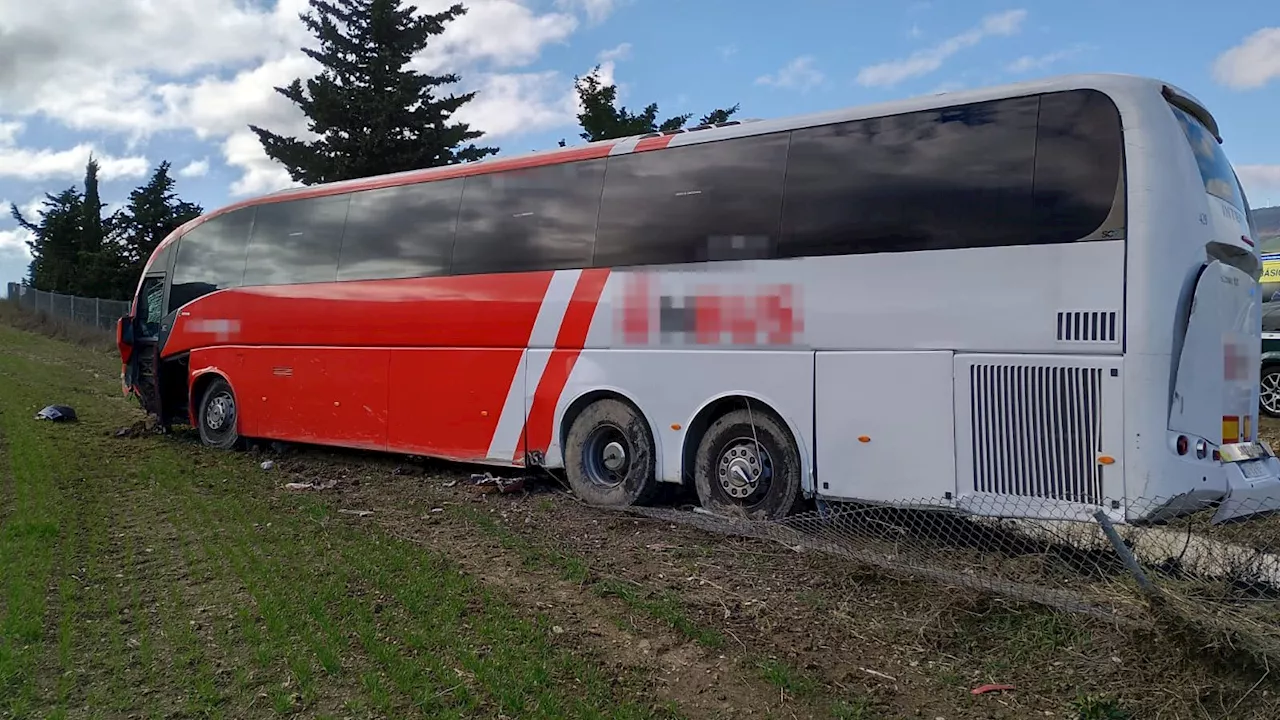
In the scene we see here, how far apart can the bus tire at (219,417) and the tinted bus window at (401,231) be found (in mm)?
2964

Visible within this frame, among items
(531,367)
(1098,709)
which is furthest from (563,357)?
(1098,709)

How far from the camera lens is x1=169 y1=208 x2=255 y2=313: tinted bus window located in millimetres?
11805

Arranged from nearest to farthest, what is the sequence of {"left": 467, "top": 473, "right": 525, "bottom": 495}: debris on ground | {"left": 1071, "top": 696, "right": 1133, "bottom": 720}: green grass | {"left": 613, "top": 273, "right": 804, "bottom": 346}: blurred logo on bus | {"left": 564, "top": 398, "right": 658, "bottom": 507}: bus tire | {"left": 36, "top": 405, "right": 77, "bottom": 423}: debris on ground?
{"left": 1071, "top": 696, "right": 1133, "bottom": 720}: green grass, {"left": 613, "top": 273, "right": 804, "bottom": 346}: blurred logo on bus, {"left": 564, "top": 398, "right": 658, "bottom": 507}: bus tire, {"left": 467, "top": 473, "right": 525, "bottom": 495}: debris on ground, {"left": 36, "top": 405, "right": 77, "bottom": 423}: debris on ground

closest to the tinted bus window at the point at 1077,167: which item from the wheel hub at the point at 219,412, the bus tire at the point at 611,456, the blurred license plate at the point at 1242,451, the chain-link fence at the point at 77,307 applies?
the blurred license plate at the point at 1242,451

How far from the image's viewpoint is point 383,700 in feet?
12.8

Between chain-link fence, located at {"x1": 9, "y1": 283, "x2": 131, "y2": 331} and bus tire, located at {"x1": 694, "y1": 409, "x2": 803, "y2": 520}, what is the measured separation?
3128 cm

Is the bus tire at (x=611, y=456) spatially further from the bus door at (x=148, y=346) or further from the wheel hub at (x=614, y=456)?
the bus door at (x=148, y=346)

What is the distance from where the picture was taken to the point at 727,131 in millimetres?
7711

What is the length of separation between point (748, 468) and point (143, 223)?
39.9m

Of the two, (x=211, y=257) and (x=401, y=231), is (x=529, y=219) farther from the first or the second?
(x=211, y=257)

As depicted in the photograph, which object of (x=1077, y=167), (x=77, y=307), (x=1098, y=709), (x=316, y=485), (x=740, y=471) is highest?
(x=77, y=307)

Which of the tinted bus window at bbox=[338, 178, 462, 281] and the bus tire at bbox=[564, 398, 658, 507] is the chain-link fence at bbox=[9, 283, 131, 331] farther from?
the bus tire at bbox=[564, 398, 658, 507]

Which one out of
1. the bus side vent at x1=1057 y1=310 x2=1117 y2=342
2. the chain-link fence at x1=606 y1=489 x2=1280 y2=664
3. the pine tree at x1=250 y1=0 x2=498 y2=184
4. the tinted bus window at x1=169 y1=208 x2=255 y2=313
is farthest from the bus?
the pine tree at x1=250 y1=0 x2=498 y2=184

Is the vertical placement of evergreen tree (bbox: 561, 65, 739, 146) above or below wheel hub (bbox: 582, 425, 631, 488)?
above
